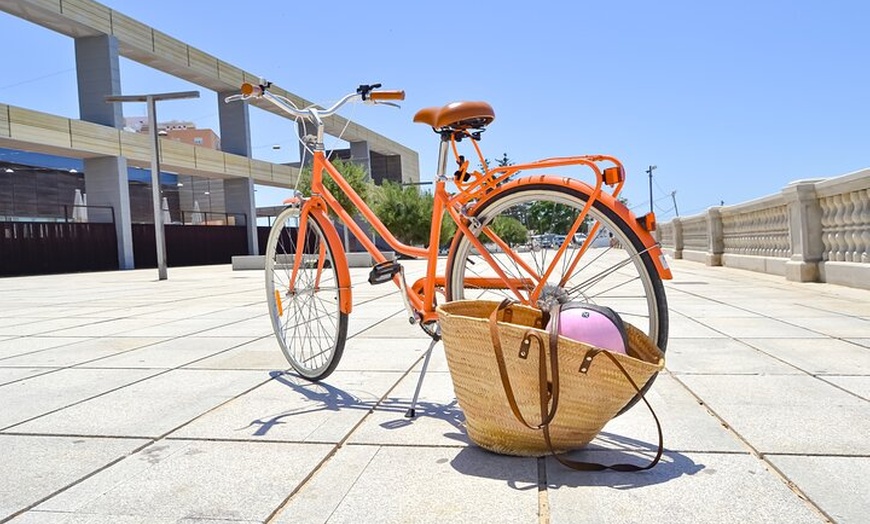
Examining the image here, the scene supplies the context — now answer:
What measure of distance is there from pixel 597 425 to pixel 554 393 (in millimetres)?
283

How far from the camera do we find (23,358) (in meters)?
4.76

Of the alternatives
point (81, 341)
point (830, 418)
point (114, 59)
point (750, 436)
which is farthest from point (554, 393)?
point (114, 59)

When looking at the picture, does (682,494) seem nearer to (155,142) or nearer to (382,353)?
(382,353)

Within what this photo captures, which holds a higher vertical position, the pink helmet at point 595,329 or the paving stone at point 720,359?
the pink helmet at point 595,329

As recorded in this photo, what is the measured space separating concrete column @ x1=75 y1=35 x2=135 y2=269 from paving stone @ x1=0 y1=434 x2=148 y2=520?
22564 mm

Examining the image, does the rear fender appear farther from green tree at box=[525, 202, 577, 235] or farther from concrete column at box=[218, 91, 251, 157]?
concrete column at box=[218, 91, 251, 157]

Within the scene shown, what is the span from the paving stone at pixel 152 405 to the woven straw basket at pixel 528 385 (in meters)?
1.46

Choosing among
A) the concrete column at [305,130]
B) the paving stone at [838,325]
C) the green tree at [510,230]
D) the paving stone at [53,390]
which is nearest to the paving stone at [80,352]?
the paving stone at [53,390]

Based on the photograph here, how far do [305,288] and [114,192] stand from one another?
79.3 ft

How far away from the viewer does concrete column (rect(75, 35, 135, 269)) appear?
2306 centimetres

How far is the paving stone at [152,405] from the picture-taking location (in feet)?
9.54

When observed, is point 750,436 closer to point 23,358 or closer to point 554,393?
point 554,393

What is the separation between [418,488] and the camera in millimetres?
2100

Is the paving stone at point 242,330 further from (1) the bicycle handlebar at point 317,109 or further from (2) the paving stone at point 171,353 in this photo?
(1) the bicycle handlebar at point 317,109
